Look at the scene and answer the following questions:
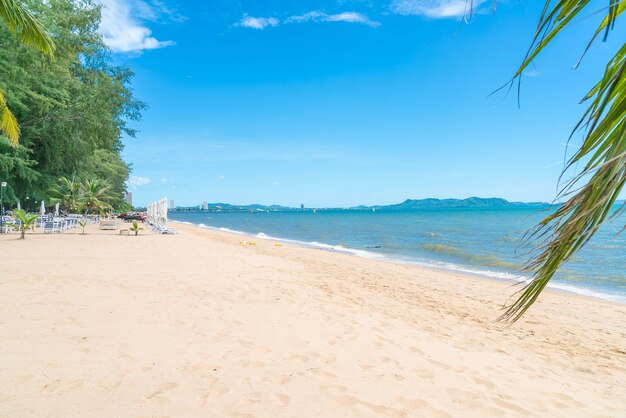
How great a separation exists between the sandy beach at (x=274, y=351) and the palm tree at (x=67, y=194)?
1856 cm

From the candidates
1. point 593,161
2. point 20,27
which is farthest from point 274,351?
point 20,27

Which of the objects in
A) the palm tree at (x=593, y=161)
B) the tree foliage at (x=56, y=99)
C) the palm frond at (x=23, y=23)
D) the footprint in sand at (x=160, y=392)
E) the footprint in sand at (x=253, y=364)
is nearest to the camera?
the palm tree at (x=593, y=161)

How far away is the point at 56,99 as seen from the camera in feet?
57.2

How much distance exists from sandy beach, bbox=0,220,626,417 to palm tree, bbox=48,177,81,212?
18562mm

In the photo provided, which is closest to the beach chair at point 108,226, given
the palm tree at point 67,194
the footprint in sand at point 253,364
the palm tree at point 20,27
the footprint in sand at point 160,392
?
the palm tree at point 67,194

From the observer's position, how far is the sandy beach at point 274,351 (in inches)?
112

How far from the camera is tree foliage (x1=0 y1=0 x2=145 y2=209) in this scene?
14.7 meters

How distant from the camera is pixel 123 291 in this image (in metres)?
5.73

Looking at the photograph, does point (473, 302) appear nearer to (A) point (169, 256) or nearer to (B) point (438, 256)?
(A) point (169, 256)

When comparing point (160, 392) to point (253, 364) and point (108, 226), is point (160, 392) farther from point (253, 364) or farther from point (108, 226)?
point (108, 226)

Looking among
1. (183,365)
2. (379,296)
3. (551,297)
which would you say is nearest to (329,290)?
(379,296)

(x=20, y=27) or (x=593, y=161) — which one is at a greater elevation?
(x=20, y=27)

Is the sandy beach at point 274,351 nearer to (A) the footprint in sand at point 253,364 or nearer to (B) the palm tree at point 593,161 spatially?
(A) the footprint in sand at point 253,364

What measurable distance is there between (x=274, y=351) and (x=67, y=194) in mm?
25597
